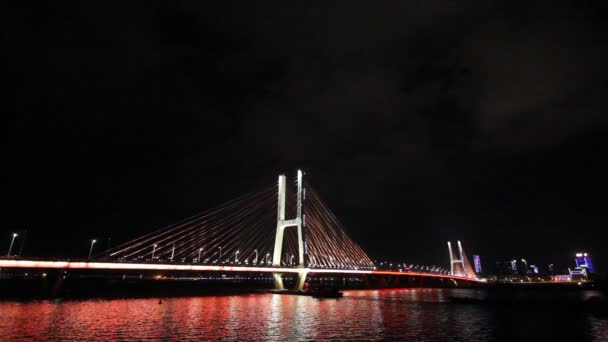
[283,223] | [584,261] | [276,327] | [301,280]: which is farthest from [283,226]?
[584,261]

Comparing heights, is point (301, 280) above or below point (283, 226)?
below

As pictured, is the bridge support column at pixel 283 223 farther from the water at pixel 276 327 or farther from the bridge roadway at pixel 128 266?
the water at pixel 276 327

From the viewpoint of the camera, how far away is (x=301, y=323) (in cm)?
2234

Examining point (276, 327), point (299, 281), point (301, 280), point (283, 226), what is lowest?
point (276, 327)

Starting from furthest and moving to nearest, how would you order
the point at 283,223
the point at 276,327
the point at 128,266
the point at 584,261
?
the point at 584,261 < the point at 283,223 < the point at 128,266 < the point at 276,327

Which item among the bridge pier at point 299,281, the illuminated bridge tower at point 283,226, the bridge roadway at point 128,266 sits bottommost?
the bridge pier at point 299,281

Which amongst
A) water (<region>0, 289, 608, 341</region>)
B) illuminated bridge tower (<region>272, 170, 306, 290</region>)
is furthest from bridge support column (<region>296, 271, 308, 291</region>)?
water (<region>0, 289, 608, 341</region>)

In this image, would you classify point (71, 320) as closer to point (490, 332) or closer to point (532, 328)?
point (490, 332)

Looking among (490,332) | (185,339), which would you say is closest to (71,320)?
(185,339)

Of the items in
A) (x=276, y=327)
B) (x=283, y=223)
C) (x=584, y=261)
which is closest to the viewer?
(x=276, y=327)

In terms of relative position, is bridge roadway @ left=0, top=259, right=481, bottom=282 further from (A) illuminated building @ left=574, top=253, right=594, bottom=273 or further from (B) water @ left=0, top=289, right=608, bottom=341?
(A) illuminated building @ left=574, top=253, right=594, bottom=273

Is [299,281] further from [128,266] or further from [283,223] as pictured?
[128,266]

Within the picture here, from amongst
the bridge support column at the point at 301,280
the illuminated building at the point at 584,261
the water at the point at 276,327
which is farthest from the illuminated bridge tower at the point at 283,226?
the illuminated building at the point at 584,261

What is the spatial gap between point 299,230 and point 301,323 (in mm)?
25856
